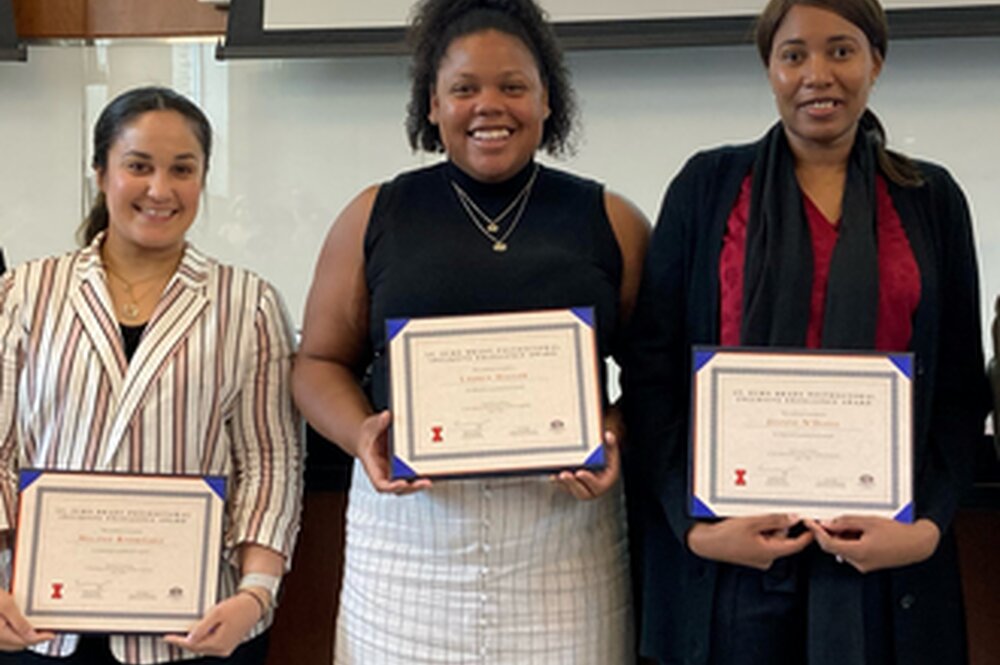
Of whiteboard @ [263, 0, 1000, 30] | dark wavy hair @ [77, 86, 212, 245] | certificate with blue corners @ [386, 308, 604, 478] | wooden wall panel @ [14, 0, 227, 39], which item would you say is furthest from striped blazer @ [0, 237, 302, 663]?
wooden wall panel @ [14, 0, 227, 39]

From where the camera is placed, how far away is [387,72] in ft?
12.0

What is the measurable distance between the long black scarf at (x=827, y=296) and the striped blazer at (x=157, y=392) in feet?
2.51

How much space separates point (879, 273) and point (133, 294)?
1.13 meters

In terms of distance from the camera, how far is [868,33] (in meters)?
1.61

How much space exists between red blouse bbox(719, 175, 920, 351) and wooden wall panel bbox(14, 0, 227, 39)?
2.54 meters

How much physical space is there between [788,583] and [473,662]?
1.61 ft

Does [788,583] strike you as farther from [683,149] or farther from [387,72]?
[387,72]

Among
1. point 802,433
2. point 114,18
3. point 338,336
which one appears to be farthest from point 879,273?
point 114,18

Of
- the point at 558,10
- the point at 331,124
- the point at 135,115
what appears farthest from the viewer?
the point at 331,124

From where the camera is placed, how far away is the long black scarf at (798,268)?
5.07 feet

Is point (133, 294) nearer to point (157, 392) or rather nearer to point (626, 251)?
point (157, 392)

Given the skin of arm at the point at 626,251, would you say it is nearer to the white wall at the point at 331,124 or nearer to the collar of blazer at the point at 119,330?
the collar of blazer at the point at 119,330

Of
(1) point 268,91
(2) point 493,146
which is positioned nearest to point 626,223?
(2) point 493,146

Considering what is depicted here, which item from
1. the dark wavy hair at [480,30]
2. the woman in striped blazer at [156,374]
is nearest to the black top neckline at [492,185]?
the dark wavy hair at [480,30]
